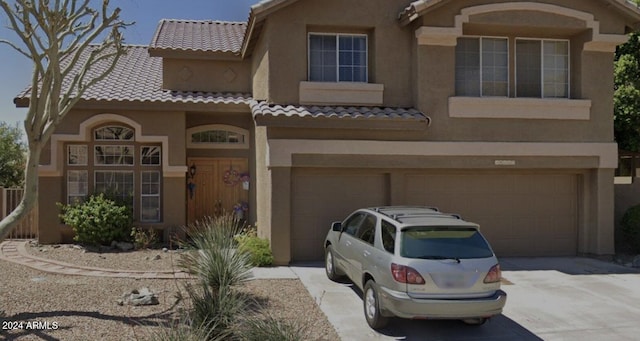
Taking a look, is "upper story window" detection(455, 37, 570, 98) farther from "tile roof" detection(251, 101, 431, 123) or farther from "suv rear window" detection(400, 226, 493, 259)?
"suv rear window" detection(400, 226, 493, 259)

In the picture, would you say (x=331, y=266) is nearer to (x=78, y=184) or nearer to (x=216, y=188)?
(x=216, y=188)

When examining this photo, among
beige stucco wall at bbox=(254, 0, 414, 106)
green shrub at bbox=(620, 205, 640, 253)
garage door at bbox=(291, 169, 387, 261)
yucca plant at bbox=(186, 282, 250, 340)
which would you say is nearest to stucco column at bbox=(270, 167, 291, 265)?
garage door at bbox=(291, 169, 387, 261)

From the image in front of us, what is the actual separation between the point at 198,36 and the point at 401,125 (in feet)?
28.2

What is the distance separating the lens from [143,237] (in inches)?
512

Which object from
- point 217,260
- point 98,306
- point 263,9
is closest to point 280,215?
point 217,260

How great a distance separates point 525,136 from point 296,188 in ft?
19.0

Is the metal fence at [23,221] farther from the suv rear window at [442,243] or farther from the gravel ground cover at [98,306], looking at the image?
the suv rear window at [442,243]

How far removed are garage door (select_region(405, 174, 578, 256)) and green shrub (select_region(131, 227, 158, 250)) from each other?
679 cm

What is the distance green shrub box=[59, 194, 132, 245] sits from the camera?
41.7 ft

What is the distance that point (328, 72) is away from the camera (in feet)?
40.3

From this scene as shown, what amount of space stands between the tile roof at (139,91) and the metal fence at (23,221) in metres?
3.30

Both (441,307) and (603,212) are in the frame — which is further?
(603,212)

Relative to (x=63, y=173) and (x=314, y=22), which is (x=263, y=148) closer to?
(x=314, y=22)

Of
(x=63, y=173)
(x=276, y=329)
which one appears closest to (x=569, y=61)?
(x=276, y=329)
